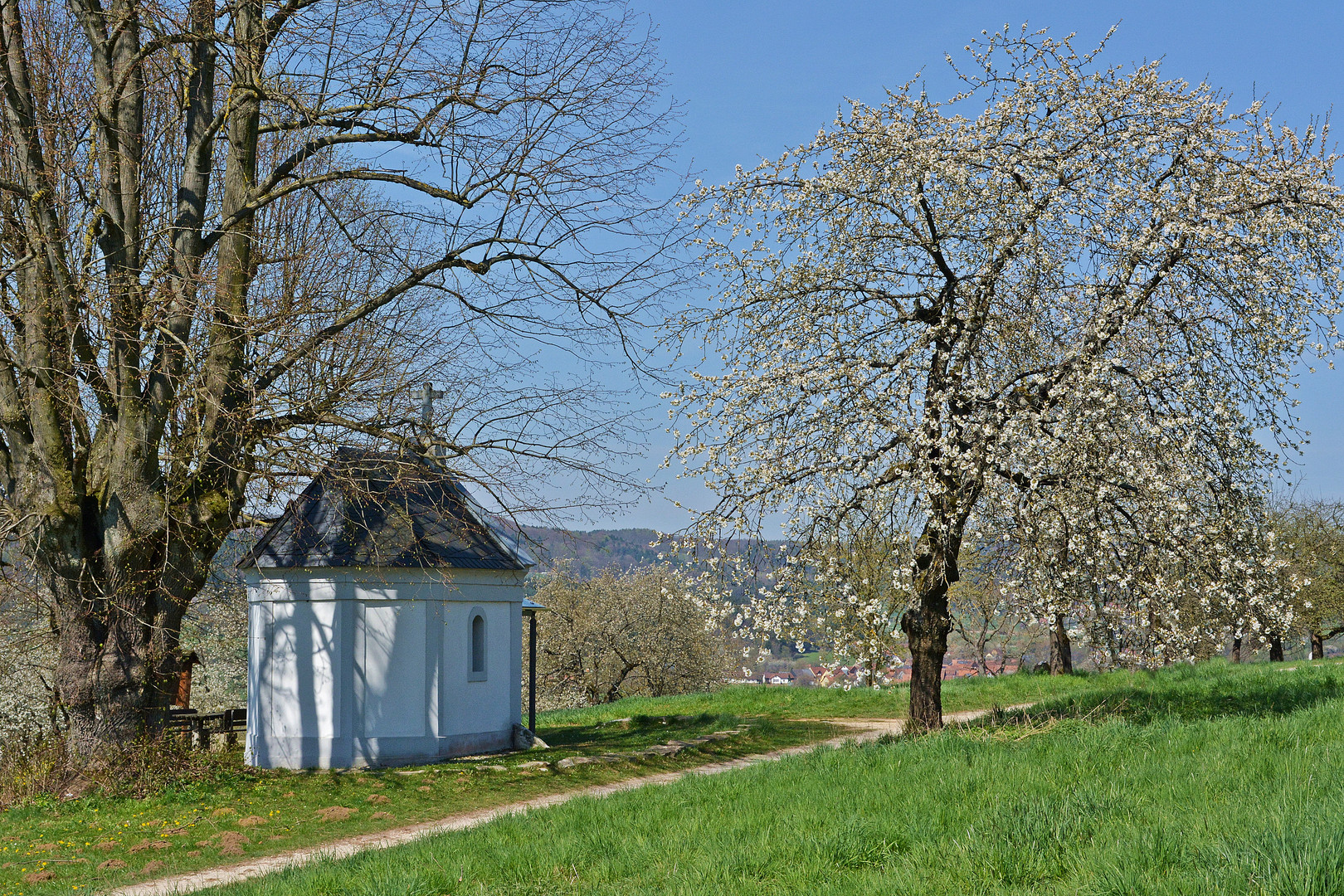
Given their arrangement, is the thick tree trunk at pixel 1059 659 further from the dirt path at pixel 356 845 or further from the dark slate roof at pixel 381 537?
the dark slate roof at pixel 381 537

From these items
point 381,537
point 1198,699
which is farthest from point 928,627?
point 381,537

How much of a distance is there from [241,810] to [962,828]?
11.1 meters

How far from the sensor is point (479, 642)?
20.4 meters

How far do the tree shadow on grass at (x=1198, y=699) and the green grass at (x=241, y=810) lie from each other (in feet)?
18.9

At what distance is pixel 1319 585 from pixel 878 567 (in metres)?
34.2

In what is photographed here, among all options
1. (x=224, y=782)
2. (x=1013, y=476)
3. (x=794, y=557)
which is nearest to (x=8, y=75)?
(x=224, y=782)

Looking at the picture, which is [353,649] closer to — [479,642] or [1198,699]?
[479,642]

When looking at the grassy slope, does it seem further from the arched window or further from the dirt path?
the arched window

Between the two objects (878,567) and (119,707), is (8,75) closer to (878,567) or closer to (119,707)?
(119,707)

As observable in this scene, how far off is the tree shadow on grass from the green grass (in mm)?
5765

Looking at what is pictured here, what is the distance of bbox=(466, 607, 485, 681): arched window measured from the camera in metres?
20.2

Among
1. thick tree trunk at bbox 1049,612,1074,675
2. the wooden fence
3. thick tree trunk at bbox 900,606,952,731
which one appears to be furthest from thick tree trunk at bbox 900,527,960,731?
thick tree trunk at bbox 1049,612,1074,675

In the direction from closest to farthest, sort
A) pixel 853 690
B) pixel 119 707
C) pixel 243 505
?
pixel 119 707
pixel 243 505
pixel 853 690

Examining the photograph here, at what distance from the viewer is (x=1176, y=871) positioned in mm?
4367
